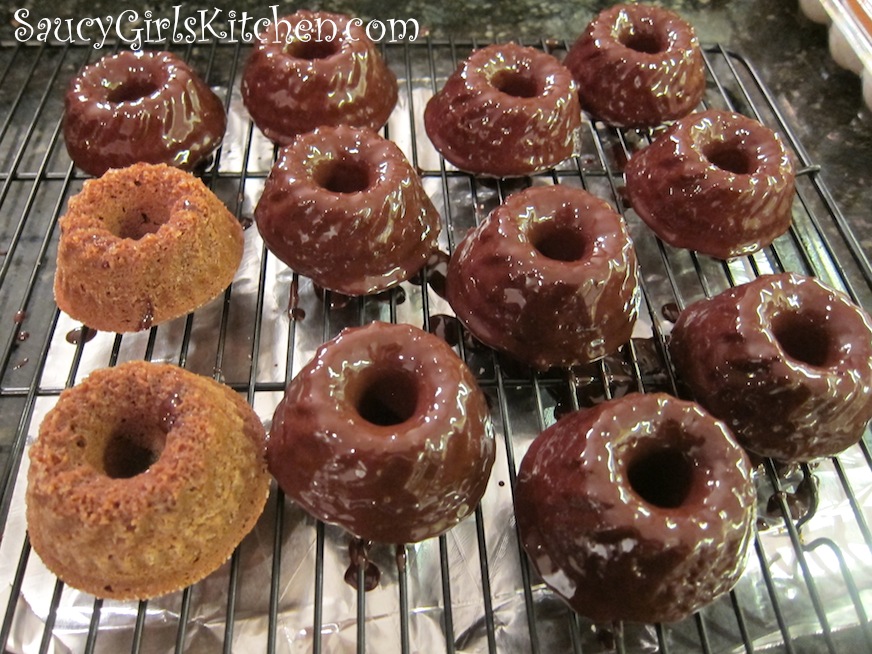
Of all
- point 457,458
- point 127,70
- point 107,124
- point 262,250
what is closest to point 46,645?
point 457,458

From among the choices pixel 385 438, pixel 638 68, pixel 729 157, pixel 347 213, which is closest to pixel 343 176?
pixel 347 213

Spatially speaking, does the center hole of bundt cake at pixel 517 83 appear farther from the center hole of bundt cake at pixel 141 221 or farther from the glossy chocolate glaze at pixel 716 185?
the center hole of bundt cake at pixel 141 221

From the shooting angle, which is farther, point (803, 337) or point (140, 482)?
point (803, 337)

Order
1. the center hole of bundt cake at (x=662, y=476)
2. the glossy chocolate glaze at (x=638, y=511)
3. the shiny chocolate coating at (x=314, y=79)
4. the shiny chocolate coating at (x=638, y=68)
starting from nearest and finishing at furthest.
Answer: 1. the glossy chocolate glaze at (x=638, y=511)
2. the center hole of bundt cake at (x=662, y=476)
3. the shiny chocolate coating at (x=314, y=79)
4. the shiny chocolate coating at (x=638, y=68)

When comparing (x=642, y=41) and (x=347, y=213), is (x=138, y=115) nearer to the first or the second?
(x=347, y=213)

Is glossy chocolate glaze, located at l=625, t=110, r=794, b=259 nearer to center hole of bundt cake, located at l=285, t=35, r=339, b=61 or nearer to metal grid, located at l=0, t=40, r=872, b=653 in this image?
metal grid, located at l=0, t=40, r=872, b=653

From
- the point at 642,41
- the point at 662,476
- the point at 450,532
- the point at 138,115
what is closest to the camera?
the point at 662,476

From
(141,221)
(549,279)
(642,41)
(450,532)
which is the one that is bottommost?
(450,532)

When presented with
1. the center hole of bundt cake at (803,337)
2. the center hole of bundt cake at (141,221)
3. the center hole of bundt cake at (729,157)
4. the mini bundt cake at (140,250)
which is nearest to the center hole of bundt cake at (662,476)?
the center hole of bundt cake at (803,337)
